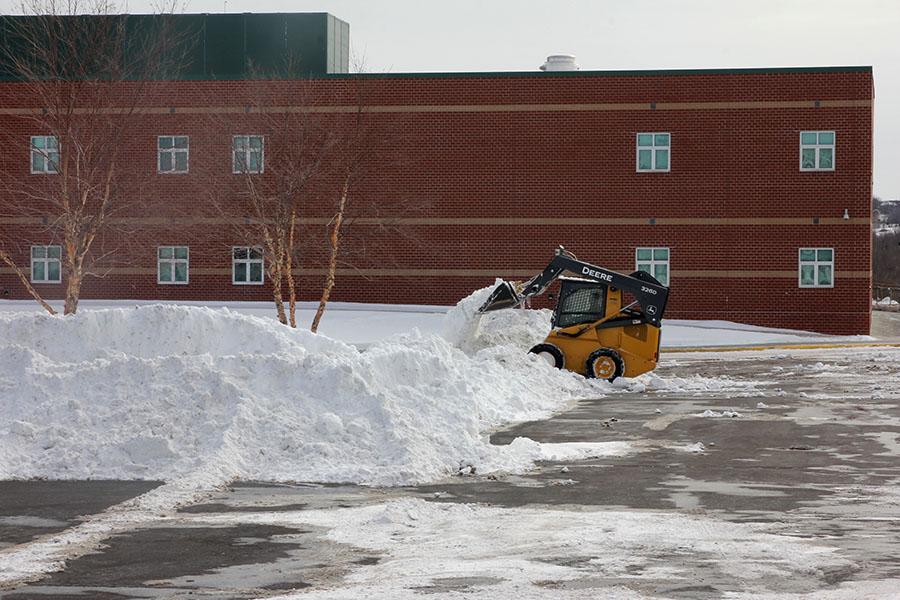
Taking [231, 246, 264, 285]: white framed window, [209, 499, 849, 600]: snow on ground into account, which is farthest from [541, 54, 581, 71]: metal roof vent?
[209, 499, 849, 600]: snow on ground

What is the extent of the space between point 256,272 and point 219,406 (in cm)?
2897

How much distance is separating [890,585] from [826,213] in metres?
34.2

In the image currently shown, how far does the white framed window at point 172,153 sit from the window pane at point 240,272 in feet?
11.4

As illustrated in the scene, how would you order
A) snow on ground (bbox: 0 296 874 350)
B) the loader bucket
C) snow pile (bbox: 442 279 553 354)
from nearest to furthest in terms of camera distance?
the loader bucket, snow pile (bbox: 442 279 553 354), snow on ground (bbox: 0 296 874 350)

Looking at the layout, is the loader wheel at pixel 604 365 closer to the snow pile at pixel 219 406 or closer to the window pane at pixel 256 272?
the snow pile at pixel 219 406

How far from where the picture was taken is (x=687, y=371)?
2752 cm

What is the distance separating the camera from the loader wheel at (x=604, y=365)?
78.2 ft

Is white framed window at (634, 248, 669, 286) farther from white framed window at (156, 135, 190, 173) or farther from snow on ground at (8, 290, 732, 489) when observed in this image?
snow on ground at (8, 290, 732, 489)

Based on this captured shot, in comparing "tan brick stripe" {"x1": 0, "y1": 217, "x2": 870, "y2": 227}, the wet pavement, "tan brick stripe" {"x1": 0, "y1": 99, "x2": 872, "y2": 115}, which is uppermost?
"tan brick stripe" {"x1": 0, "y1": 99, "x2": 872, "y2": 115}

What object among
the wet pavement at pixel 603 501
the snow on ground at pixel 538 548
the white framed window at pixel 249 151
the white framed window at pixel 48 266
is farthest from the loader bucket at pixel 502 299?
the white framed window at pixel 48 266

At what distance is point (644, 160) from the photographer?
135ft

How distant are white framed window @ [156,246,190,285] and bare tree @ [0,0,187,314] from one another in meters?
1.17

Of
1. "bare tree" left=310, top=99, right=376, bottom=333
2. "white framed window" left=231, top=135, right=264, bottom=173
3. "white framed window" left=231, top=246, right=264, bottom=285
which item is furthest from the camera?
"white framed window" left=231, top=246, right=264, bottom=285

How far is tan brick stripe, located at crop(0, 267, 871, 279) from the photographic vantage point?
40.8 m
